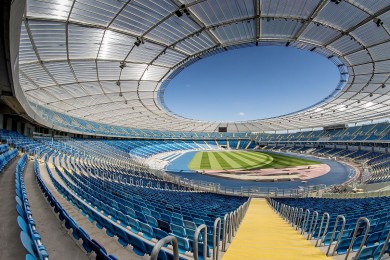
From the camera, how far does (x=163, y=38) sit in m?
16.4

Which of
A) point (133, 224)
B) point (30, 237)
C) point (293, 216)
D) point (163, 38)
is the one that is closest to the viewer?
point (30, 237)

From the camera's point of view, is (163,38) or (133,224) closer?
(133,224)

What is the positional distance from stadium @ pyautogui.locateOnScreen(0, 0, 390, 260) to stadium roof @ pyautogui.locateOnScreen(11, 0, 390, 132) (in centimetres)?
10

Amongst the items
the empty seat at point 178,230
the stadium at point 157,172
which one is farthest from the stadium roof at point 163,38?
the empty seat at point 178,230

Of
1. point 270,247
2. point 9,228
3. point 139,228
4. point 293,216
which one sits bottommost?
point 293,216

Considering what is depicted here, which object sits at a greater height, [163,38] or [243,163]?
[163,38]

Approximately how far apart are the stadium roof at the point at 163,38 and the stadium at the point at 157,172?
101 millimetres

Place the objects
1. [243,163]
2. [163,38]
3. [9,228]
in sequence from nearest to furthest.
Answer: [9,228], [163,38], [243,163]

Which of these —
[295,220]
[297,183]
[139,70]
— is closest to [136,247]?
[295,220]

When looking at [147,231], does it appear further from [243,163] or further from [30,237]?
[243,163]

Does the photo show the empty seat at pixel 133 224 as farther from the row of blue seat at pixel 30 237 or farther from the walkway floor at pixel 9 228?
the walkway floor at pixel 9 228

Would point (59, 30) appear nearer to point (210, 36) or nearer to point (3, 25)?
point (3, 25)

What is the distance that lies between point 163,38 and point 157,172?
1442 centimetres

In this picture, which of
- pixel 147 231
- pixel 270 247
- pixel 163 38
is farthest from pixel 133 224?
pixel 163 38
